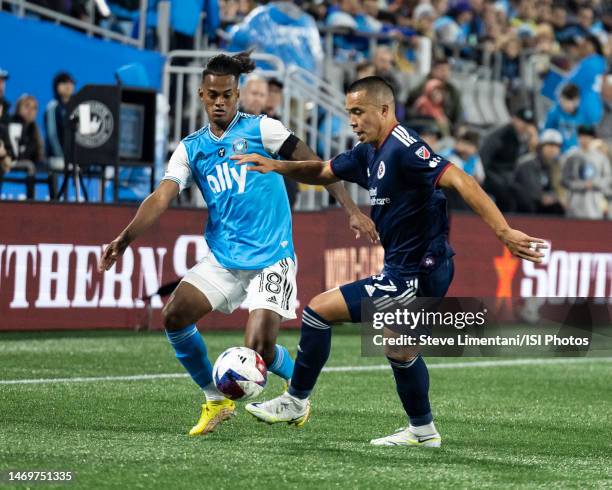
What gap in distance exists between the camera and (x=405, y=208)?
25.3ft

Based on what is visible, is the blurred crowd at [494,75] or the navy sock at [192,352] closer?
the navy sock at [192,352]

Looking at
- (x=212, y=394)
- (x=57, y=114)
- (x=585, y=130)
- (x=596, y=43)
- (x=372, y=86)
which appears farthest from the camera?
(x=596, y=43)

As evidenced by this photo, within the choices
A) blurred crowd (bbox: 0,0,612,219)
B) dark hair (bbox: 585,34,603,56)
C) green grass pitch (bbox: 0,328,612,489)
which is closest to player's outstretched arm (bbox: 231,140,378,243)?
green grass pitch (bbox: 0,328,612,489)

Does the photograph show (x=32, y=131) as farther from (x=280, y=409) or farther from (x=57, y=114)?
(x=280, y=409)

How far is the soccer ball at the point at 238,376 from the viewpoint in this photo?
25.6 feet

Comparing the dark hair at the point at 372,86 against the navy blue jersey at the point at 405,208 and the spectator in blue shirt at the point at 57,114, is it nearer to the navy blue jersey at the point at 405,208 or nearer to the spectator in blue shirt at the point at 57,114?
the navy blue jersey at the point at 405,208

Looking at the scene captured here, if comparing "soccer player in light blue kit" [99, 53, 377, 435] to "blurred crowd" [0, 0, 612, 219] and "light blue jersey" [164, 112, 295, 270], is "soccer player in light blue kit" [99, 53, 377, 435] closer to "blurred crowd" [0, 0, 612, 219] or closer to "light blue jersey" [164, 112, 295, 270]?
"light blue jersey" [164, 112, 295, 270]

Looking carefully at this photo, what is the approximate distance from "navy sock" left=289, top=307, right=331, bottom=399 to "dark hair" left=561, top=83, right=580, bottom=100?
48.0 feet

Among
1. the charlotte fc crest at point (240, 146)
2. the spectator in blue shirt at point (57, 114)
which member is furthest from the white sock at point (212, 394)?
the spectator in blue shirt at point (57, 114)

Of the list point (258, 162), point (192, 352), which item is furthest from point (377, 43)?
point (258, 162)

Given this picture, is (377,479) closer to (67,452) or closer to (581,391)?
(67,452)

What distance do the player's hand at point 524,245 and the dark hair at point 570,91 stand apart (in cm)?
1535

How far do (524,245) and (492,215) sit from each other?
0.29 metres

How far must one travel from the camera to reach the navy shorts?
7.72 m
